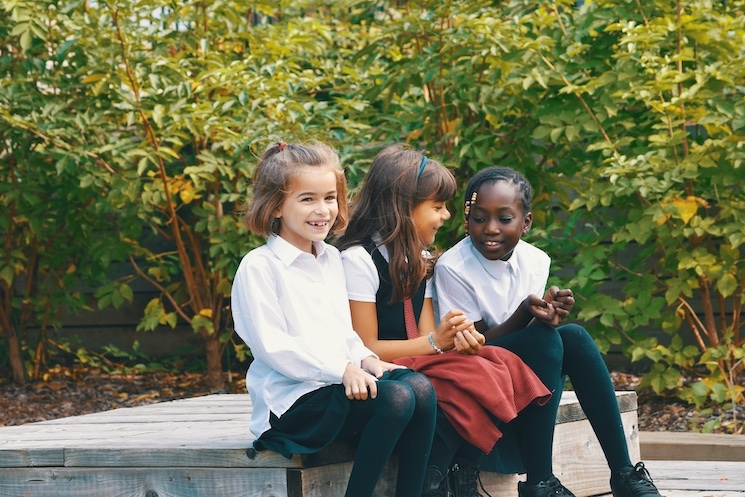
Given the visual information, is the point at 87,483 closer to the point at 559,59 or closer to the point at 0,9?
the point at 559,59

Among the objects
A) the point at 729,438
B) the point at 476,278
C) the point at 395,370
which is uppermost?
the point at 476,278

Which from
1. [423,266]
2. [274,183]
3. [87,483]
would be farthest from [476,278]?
[87,483]

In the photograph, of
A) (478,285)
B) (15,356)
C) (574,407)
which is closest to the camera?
(478,285)

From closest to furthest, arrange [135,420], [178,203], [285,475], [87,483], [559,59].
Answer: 1. [285,475]
2. [87,483]
3. [135,420]
4. [559,59]
5. [178,203]

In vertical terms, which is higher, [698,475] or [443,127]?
[443,127]

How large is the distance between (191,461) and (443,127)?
8.34 ft

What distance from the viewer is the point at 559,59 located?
4543 mm

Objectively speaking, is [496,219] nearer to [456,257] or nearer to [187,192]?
[456,257]

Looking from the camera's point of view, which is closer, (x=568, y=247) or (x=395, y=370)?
(x=395, y=370)

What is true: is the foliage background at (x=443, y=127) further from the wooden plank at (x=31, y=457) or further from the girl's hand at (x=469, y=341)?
the wooden plank at (x=31, y=457)

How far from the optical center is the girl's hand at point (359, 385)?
8.01 ft

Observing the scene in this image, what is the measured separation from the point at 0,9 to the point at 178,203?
126cm

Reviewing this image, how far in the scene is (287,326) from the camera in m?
2.61

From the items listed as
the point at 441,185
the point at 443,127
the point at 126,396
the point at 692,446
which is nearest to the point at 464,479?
the point at 441,185
